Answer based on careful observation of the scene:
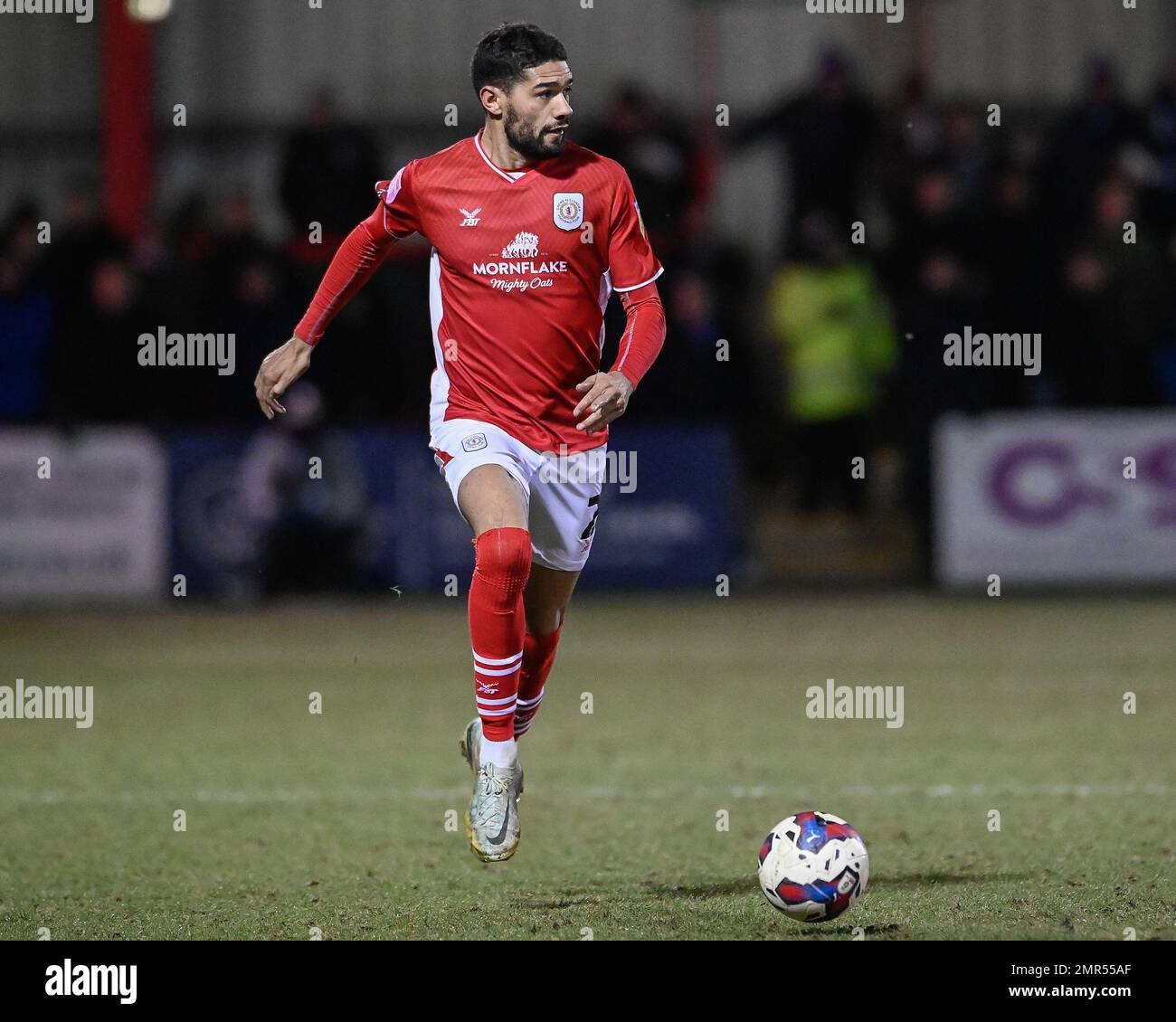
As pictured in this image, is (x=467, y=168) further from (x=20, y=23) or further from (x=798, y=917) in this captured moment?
(x=20, y=23)

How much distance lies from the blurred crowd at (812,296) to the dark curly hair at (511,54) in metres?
7.92

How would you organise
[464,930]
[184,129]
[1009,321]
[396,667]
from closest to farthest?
[464,930]
[396,667]
[1009,321]
[184,129]

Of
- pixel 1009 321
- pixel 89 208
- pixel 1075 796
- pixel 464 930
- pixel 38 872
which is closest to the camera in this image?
pixel 464 930

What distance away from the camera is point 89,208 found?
15625mm

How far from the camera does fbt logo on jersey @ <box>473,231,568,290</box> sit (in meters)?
6.22

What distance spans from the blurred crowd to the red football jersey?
769 centimetres

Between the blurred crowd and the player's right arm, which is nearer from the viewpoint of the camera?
the player's right arm

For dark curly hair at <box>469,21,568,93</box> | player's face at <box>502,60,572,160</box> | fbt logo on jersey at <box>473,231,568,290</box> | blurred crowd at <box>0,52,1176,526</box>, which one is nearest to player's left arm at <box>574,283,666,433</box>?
fbt logo on jersey at <box>473,231,568,290</box>

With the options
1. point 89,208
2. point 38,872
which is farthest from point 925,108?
point 38,872

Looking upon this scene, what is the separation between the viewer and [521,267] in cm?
625

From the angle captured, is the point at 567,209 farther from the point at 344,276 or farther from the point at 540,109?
the point at 344,276

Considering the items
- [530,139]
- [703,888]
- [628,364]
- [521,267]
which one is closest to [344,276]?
[521,267]

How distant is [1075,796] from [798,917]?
2453mm

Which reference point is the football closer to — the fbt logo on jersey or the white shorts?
the white shorts
